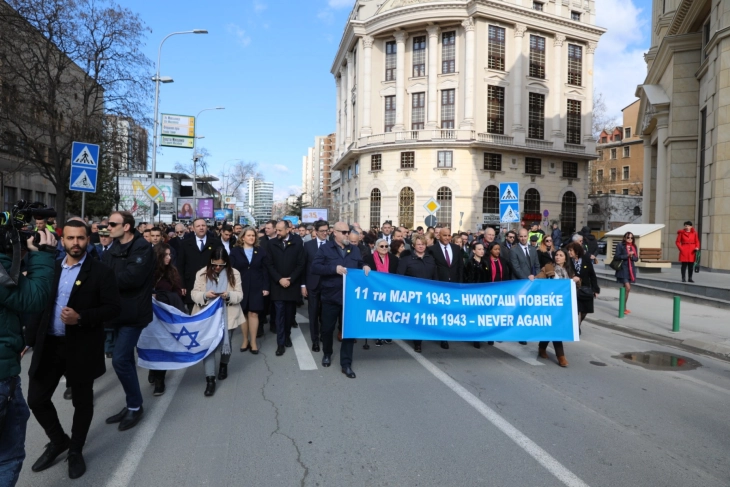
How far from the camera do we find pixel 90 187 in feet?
36.9

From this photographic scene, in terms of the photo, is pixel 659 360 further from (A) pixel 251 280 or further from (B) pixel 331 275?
(A) pixel 251 280

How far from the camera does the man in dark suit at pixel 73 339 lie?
386cm

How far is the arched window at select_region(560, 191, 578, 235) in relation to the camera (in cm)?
5416

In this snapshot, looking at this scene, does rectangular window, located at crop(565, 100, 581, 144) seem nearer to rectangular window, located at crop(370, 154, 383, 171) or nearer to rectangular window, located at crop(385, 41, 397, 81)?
rectangular window, located at crop(385, 41, 397, 81)

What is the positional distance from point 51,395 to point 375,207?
4948cm

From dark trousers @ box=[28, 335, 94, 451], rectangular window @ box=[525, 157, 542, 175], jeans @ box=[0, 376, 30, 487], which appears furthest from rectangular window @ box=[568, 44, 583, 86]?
jeans @ box=[0, 376, 30, 487]

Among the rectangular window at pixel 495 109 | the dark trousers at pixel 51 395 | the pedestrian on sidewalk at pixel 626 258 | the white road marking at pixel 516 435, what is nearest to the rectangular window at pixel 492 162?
the rectangular window at pixel 495 109

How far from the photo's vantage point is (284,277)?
8367 mm

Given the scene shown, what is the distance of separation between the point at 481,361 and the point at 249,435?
414cm

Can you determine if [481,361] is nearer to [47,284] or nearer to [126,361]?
[126,361]

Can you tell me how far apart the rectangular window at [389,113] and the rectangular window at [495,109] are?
9597 millimetres

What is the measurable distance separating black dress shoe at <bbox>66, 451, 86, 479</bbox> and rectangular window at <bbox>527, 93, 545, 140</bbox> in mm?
53048

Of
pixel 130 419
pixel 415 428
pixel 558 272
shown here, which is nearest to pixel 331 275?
pixel 415 428

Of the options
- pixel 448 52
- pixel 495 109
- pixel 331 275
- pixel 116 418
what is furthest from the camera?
pixel 495 109
